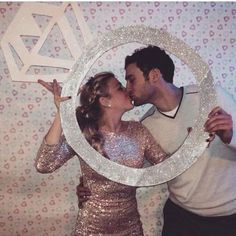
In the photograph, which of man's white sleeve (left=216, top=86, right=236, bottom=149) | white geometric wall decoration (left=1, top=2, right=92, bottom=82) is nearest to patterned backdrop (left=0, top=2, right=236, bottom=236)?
white geometric wall decoration (left=1, top=2, right=92, bottom=82)

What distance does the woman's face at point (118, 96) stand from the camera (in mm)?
960

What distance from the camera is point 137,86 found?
0.97m

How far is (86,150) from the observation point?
92 centimetres

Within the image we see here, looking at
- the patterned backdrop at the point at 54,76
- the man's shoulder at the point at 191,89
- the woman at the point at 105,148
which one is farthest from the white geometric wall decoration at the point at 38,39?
the man's shoulder at the point at 191,89

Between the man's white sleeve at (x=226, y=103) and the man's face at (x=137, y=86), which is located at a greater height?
the man's face at (x=137, y=86)

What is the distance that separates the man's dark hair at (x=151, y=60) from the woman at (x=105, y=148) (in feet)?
0.22

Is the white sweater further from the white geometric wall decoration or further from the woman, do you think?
the white geometric wall decoration

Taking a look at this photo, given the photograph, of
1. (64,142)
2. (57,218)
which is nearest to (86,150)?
(64,142)

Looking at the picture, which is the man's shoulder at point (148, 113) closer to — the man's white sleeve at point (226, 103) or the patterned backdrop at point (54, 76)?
the man's white sleeve at point (226, 103)

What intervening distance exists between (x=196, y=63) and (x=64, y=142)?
0.35m

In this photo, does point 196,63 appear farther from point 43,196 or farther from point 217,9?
point 43,196

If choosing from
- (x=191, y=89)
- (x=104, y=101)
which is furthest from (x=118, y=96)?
(x=191, y=89)

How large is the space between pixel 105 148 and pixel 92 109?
94mm

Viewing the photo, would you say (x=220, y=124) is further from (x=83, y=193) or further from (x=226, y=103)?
(x=83, y=193)
